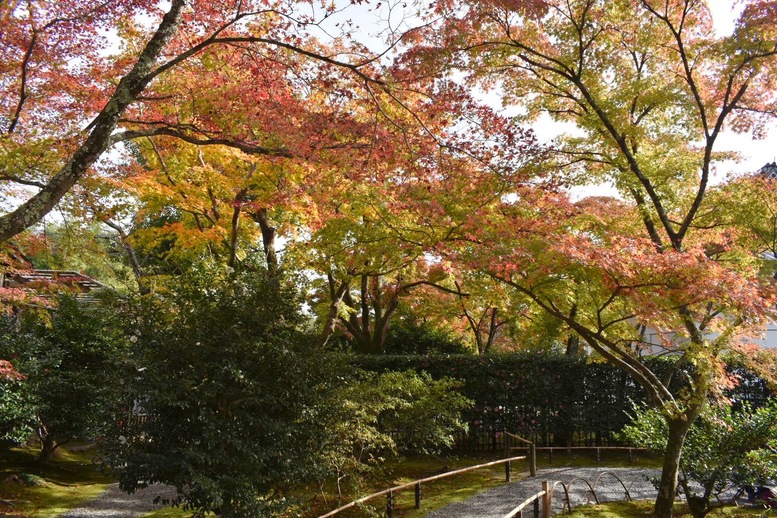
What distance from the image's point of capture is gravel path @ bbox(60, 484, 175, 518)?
297 inches

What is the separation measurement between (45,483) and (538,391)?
9.52 metres

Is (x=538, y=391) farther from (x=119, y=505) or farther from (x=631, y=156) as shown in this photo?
(x=119, y=505)

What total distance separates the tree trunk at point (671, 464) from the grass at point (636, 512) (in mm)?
682

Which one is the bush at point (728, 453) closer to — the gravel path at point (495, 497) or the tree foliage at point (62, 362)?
Result: the gravel path at point (495, 497)

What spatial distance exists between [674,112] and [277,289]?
6.28 meters

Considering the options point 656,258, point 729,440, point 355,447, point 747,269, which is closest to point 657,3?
point 656,258

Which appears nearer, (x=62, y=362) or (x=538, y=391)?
(x=62, y=362)

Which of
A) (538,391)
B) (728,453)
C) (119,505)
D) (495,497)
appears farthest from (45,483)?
(728,453)

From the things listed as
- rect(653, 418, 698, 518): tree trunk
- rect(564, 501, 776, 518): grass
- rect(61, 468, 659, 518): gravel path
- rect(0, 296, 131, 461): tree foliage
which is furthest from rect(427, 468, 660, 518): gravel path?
rect(0, 296, 131, 461): tree foliage

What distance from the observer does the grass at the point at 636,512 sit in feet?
25.4

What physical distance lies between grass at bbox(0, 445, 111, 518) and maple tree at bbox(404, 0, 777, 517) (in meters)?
6.69

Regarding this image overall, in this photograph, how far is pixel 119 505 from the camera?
8.02 m

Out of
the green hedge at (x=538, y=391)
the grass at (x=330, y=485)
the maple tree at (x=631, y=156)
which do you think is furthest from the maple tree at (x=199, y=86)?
the green hedge at (x=538, y=391)

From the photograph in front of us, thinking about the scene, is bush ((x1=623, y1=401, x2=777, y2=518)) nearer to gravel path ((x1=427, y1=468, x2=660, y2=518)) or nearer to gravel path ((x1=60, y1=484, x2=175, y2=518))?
gravel path ((x1=427, y1=468, x2=660, y2=518))
